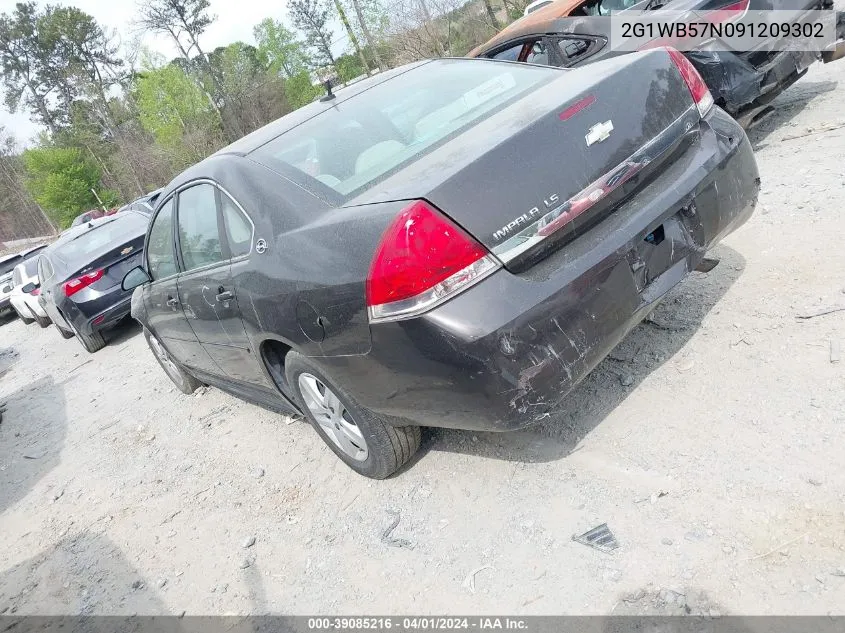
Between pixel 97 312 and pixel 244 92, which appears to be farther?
pixel 244 92

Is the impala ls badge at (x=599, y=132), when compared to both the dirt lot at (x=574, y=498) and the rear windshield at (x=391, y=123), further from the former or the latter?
the dirt lot at (x=574, y=498)

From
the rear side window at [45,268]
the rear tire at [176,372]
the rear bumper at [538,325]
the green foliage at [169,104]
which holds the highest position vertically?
the green foliage at [169,104]

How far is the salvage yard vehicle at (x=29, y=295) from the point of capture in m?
12.2

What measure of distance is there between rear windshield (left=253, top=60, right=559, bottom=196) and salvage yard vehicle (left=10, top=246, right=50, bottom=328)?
36.1 feet

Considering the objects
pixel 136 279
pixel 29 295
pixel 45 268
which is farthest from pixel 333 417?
pixel 29 295

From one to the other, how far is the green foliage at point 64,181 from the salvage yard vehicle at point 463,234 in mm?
47125

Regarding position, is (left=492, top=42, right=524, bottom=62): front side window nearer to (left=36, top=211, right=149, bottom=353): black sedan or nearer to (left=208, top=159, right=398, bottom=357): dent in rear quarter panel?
(left=208, top=159, right=398, bottom=357): dent in rear quarter panel

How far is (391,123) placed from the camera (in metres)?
2.94

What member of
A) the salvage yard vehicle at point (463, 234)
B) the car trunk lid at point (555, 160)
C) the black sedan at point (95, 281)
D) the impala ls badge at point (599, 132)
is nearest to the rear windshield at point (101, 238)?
the black sedan at point (95, 281)

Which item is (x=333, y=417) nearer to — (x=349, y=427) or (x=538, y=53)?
(x=349, y=427)

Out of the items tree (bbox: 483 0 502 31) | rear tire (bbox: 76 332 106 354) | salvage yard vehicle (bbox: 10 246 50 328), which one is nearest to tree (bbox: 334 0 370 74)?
tree (bbox: 483 0 502 31)

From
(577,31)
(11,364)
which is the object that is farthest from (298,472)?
(11,364)

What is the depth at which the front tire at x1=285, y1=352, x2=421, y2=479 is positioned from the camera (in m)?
2.71

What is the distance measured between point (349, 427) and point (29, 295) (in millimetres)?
12237
